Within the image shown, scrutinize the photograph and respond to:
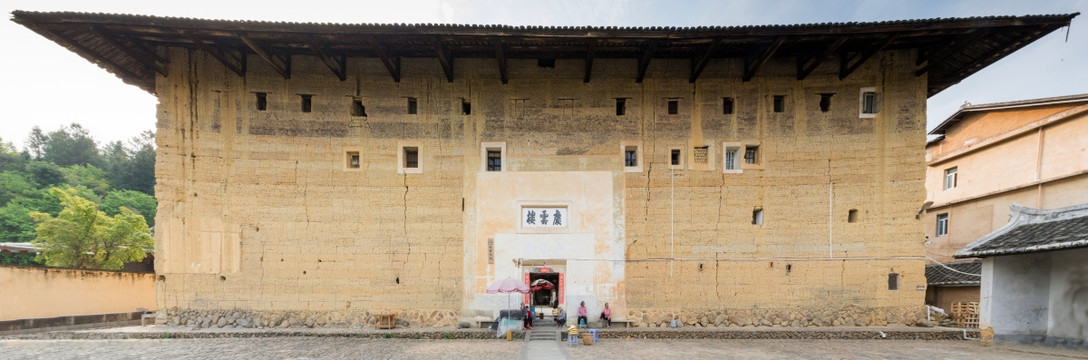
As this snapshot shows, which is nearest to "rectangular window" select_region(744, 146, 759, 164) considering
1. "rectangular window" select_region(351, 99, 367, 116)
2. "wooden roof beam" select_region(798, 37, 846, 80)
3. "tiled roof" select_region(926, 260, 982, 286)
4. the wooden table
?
"wooden roof beam" select_region(798, 37, 846, 80)

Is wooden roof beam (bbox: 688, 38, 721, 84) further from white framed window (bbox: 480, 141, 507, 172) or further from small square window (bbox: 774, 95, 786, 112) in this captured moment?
white framed window (bbox: 480, 141, 507, 172)

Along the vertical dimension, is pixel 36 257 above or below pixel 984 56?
below

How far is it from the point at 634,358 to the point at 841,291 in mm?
8527

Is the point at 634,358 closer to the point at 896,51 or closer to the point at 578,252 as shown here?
the point at 578,252

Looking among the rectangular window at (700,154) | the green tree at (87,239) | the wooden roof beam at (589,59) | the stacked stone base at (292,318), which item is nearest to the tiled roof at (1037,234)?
the rectangular window at (700,154)

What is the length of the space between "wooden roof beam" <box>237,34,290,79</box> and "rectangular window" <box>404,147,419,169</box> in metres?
4.76

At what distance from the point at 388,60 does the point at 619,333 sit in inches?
458

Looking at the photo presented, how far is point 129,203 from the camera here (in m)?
32.8

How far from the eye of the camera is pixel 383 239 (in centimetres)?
1343

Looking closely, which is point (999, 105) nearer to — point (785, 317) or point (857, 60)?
point (857, 60)

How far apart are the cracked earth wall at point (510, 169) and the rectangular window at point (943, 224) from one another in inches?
356

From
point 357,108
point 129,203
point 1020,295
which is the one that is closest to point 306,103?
point 357,108

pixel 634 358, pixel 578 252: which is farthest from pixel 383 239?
pixel 634 358

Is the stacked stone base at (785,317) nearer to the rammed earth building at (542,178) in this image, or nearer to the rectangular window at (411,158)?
the rammed earth building at (542,178)
